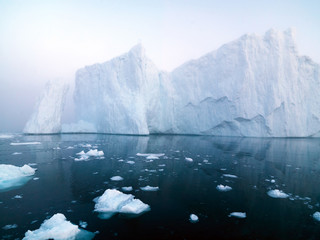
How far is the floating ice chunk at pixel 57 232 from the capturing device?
2686mm

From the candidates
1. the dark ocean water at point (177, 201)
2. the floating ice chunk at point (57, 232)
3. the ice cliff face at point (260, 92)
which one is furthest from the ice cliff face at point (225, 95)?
the floating ice chunk at point (57, 232)

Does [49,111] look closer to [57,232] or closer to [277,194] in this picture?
[57,232]

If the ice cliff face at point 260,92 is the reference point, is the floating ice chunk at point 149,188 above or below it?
below

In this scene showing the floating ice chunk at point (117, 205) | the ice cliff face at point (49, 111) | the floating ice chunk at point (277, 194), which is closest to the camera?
the floating ice chunk at point (117, 205)

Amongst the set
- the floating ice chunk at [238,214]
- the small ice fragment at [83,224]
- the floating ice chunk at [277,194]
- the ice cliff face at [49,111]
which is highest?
the ice cliff face at [49,111]

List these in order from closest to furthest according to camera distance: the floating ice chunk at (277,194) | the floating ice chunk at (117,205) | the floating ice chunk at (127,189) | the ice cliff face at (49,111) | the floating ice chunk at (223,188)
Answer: the floating ice chunk at (117,205)
the floating ice chunk at (277,194)
the floating ice chunk at (127,189)
the floating ice chunk at (223,188)
the ice cliff face at (49,111)

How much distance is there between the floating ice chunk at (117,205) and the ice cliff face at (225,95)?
55.7 ft

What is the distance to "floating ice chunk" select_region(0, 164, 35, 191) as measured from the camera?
16.2ft

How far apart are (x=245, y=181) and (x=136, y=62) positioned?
19.6 m

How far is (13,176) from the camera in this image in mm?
5379

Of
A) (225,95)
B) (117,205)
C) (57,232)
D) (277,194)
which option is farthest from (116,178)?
(225,95)

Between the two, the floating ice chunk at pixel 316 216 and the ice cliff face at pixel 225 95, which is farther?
the ice cliff face at pixel 225 95

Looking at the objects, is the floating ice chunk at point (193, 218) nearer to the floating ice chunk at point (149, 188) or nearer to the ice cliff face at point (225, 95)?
the floating ice chunk at point (149, 188)

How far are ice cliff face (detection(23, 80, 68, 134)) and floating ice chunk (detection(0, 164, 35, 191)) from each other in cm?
1666
